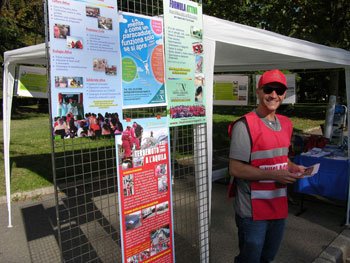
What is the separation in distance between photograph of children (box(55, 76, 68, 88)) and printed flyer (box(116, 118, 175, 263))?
492mm

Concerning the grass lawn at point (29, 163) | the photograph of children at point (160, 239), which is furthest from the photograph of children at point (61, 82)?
the grass lawn at point (29, 163)

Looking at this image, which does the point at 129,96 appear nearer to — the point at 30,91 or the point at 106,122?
the point at 106,122

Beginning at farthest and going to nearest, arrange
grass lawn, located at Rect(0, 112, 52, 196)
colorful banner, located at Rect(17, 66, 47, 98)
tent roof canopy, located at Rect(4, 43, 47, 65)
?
grass lawn, located at Rect(0, 112, 52, 196)
colorful banner, located at Rect(17, 66, 47, 98)
tent roof canopy, located at Rect(4, 43, 47, 65)

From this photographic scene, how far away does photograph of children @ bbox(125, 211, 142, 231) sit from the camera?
2359 millimetres

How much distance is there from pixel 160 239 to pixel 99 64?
141 cm

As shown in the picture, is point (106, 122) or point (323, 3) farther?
point (323, 3)

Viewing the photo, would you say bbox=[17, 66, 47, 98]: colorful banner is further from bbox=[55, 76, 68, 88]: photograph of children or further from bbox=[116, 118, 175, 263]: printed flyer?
bbox=[55, 76, 68, 88]: photograph of children

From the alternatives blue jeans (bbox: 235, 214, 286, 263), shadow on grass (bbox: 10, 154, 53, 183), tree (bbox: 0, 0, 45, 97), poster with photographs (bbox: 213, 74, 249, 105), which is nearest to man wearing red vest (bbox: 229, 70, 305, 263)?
blue jeans (bbox: 235, 214, 286, 263)

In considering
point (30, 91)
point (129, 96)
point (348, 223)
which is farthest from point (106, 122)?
point (348, 223)

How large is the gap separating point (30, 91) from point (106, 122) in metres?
3.67

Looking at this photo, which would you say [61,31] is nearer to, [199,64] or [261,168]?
[199,64]

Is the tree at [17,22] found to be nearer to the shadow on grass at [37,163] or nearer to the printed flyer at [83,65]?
the shadow on grass at [37,163]

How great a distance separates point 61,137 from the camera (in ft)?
6.39

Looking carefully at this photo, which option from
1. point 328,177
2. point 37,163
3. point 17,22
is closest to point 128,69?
point 328,177
